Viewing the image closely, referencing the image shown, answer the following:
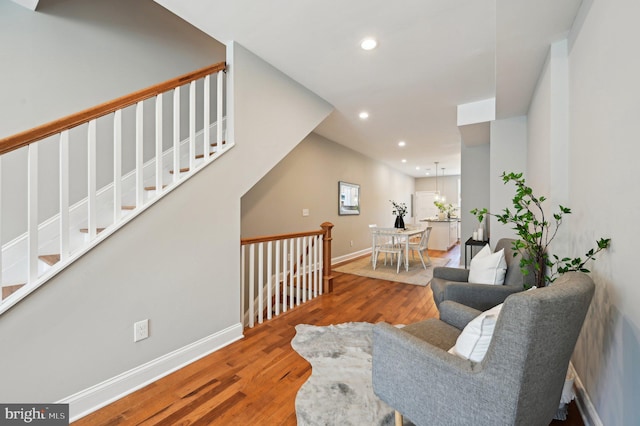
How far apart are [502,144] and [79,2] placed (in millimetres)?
4754

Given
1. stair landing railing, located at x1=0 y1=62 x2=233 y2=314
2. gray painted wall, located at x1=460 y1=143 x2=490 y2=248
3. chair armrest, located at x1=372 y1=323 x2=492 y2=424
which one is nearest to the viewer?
chair armrest, located at x1=372 y1=323 x2=492 y2=424

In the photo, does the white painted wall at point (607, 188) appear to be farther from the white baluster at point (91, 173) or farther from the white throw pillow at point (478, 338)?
the white baluster at point (91, 173)

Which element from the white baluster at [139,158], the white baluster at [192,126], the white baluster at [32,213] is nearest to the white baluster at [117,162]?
the white baluster at [139,158]

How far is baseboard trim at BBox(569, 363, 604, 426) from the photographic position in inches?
51.8

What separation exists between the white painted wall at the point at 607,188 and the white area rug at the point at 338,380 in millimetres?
1065

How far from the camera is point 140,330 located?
1835 mm

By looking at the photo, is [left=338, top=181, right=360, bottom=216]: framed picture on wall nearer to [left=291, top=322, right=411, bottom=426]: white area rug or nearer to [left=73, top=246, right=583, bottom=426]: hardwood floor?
[left=73, top=246, right=583, bottom=426]: hardwood floor

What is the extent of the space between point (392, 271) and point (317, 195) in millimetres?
2066

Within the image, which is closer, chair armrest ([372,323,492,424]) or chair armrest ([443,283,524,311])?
chair armrest ([372,323,492,424])

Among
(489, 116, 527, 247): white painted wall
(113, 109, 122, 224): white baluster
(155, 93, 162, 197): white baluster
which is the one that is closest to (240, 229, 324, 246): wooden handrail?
(155, 93, 162, 197): white baluster

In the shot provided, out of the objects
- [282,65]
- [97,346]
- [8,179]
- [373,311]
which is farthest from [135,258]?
[373,311]

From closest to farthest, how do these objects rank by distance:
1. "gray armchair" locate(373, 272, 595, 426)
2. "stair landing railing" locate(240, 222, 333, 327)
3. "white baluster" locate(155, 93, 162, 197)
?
"gray armchair" locate(373, 272, 595, 426) < "white baluster" locate(155, 93, 162, 197) < "stair landing railing" locate(240, 222, 333, 327)

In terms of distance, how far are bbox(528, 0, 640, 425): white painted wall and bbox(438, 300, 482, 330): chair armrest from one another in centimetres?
56

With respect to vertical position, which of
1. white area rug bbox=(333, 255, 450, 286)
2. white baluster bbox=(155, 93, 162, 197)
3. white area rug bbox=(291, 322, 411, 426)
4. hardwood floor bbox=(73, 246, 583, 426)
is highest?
white baluster bbox=(155, 93, 162, 197)
